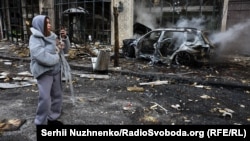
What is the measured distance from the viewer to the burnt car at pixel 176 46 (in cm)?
873

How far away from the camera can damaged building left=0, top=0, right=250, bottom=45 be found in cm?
1287

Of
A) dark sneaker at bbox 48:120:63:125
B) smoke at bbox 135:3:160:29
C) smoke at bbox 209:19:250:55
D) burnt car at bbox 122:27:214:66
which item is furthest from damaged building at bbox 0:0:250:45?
dark sneaker at bbox 48:120:63:125

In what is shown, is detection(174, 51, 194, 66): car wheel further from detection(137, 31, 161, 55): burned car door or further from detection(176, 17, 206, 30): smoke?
detection(176, 17, 206, 30): smoke

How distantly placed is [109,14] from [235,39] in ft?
24.5

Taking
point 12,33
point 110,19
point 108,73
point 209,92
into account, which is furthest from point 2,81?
point 12,33

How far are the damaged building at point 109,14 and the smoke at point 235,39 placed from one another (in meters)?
0.34

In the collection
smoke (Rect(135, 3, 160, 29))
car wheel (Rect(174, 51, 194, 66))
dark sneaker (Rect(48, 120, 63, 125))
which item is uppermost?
smoke (Rect(135, 3, 160, 29))

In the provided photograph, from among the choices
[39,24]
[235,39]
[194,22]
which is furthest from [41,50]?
[194,22]

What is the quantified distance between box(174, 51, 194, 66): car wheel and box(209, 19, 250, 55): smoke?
323 cm

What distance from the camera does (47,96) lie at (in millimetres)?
3836

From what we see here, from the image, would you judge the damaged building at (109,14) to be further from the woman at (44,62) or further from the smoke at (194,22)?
the woman at (44,62)

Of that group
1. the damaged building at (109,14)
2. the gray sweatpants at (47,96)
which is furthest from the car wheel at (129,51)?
the gray sweatpants at (47,96)

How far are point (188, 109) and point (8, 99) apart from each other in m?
4.05

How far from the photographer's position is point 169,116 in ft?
15.4
